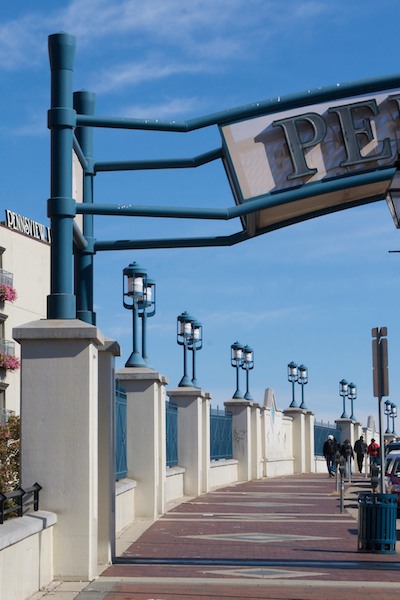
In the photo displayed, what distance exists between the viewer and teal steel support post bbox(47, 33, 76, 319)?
14086 millimetres

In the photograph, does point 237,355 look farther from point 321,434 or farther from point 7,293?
point 7,293

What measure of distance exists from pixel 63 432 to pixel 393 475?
14.0 metres

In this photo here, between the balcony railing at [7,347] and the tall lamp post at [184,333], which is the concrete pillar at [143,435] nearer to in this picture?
the tall lamp post at [184,333]

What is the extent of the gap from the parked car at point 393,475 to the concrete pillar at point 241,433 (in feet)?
42.4

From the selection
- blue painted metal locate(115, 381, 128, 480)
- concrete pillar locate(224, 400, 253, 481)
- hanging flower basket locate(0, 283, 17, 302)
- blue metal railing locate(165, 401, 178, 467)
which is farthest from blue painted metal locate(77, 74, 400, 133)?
hanging flower basket locate(0, 283, 17, 302)

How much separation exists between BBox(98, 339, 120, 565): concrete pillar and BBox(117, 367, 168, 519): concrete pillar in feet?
25.3

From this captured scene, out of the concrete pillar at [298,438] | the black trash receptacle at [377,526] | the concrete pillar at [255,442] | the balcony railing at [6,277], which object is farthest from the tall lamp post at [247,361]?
the balcony railing at [6,277]

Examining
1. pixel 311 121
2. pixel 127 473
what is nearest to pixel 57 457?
pixel 311 121

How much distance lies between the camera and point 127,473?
2314 centimetres

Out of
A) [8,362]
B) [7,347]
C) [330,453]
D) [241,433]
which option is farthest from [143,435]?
[7,347]

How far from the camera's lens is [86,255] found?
51.4 ft

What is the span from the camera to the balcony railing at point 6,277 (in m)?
76.8

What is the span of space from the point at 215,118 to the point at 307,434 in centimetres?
4039

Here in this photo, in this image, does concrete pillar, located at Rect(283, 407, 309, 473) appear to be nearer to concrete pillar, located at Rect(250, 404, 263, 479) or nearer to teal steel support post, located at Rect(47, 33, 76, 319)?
concrete pillar, located at Rect(250, 404, 263, 479)
